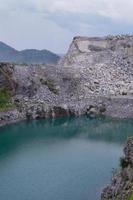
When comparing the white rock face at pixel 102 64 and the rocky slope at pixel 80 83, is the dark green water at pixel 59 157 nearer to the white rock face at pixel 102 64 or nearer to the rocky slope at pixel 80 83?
the rocky slope at pixel 80 83

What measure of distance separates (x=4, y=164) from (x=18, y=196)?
449 inches

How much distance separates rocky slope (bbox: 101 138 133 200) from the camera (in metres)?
31.6

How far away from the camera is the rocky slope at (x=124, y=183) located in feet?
104

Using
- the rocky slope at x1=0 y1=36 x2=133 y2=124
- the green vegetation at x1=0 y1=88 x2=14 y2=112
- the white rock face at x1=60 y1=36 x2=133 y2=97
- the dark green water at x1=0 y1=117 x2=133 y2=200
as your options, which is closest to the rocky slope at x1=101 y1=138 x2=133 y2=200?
the dark green water at x1=0 y1=117 x2=133 y2=200

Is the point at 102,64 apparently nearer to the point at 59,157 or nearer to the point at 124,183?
the point at 59,157

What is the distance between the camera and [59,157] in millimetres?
54500

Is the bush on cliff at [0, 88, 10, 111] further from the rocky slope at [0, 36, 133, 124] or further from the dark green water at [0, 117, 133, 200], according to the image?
the dark green water at [0, 117, 133, 200]

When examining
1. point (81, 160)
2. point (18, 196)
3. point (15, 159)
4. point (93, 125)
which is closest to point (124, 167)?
point (18, 196)

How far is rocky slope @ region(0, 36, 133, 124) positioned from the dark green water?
3085mm

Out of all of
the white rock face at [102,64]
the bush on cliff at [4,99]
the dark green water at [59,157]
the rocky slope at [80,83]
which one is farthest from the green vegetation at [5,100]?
the white rock face at [102,64]

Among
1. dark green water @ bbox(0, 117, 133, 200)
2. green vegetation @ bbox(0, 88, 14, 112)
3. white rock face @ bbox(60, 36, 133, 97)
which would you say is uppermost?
white rock face @ bbox(60, 36, 133, 97)

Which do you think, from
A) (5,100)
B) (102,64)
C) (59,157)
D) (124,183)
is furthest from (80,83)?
(124,183)

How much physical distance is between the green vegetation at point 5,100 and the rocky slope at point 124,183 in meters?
38.7

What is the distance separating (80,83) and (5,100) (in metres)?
14.4
